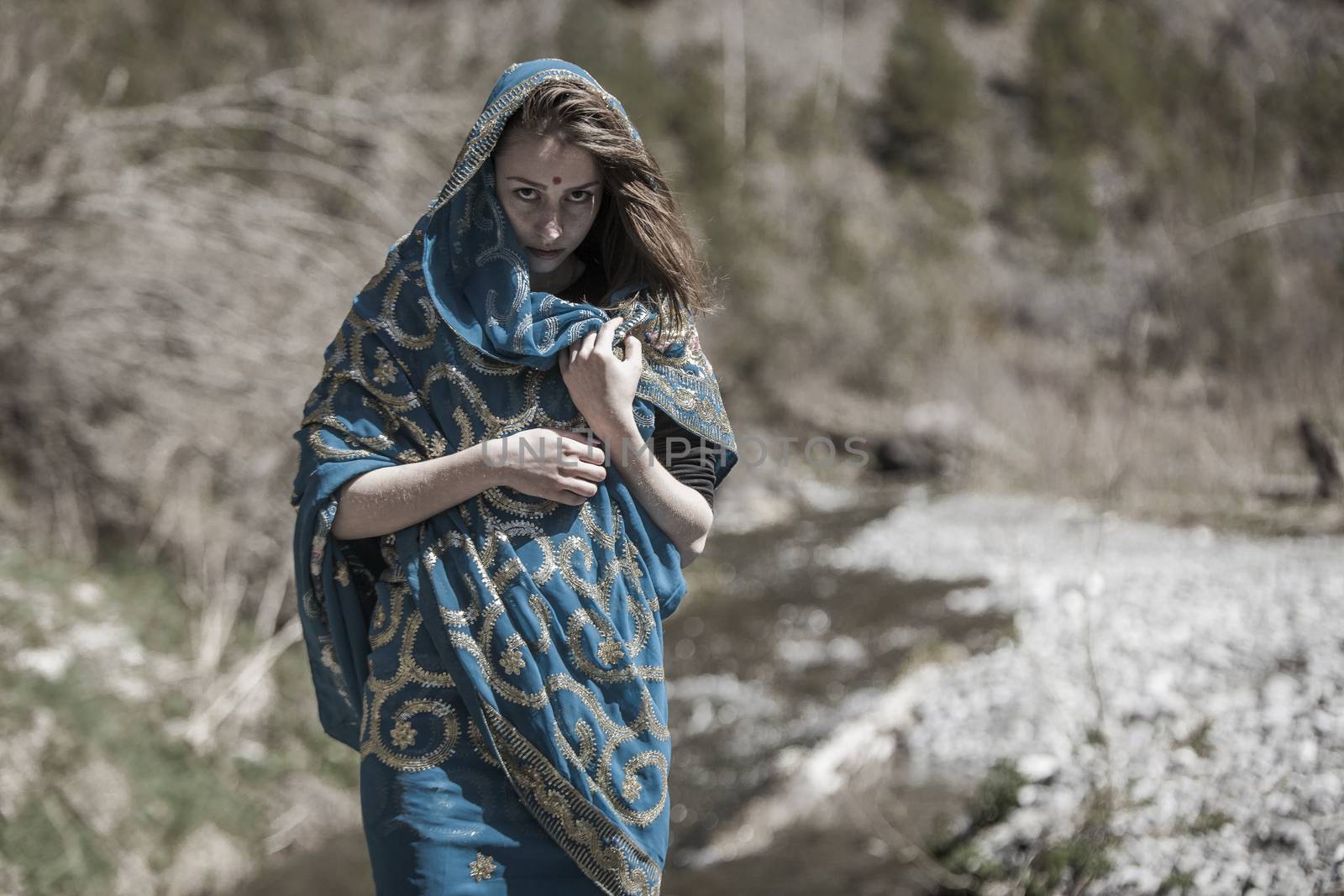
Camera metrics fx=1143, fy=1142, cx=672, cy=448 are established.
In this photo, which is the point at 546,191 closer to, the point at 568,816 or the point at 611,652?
the point at 611,652

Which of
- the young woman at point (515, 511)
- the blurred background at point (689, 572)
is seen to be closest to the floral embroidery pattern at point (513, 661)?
the young woman at point (515, 511)

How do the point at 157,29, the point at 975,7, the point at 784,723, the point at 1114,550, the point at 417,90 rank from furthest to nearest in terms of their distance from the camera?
the point at 975,7, the point at 157,29, the point at 1114,550, the point at 417,90, the point at 784,723

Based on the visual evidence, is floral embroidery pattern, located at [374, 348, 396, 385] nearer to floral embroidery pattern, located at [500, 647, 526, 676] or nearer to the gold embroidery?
floral embroidery pattern, located at [500, 647, 526, 676]

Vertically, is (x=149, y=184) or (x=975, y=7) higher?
(x=975, y=7)

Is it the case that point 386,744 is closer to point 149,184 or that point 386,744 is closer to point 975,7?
point 149,184

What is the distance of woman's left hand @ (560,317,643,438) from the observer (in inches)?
59.4

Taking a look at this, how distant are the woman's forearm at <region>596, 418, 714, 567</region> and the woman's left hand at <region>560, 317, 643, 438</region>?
0.02 meters

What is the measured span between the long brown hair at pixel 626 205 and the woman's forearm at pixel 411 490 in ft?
1.16

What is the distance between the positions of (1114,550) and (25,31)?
6.71 metres

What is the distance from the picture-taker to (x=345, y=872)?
3.96 m

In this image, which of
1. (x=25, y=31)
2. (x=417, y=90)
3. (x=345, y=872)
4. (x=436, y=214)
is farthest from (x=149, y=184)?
(x=436, y=214)

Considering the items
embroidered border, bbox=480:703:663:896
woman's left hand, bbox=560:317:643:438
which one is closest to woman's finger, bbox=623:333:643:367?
woman's left hand, bbox=560:317:643:438

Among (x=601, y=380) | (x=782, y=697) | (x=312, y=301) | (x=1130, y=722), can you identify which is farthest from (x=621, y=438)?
(x=782, y=697)

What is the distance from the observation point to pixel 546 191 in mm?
1569
